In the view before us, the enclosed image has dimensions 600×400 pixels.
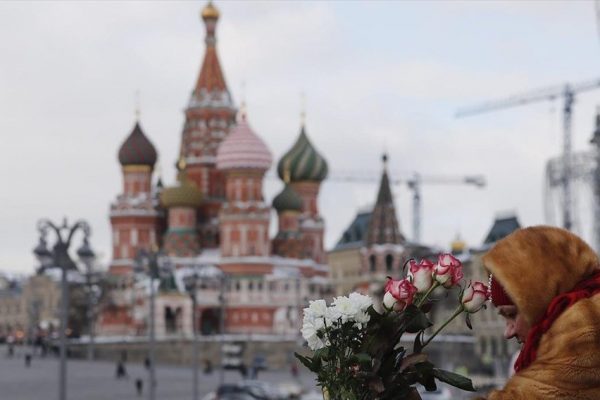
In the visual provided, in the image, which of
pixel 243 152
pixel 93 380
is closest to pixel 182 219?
pixel 243 152

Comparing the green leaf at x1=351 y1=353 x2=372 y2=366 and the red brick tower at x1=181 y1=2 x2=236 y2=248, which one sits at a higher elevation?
the red brick tower at x1=181 y1=2 x2=236 y2=248

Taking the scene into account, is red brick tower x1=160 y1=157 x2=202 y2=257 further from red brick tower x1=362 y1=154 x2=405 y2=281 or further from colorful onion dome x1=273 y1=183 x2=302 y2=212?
red brick tower x1=362 y1=154 x2=405 y2=281

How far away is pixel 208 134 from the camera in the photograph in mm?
81812

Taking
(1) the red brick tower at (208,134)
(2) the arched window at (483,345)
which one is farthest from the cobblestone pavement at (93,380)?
(2) the arched window at (483,345)

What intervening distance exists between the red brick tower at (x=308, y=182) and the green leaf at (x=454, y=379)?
79.3 m

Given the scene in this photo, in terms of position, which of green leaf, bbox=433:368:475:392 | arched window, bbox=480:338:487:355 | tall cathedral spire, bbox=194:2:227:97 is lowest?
green leaf, bbox=433:368:475:392

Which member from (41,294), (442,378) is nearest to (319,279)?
(41,294)

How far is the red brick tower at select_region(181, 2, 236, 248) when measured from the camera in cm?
8144

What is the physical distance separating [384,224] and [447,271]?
252 ft

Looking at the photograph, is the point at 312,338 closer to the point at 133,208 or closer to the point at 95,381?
the point at 95,381

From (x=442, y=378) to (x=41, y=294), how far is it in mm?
108048

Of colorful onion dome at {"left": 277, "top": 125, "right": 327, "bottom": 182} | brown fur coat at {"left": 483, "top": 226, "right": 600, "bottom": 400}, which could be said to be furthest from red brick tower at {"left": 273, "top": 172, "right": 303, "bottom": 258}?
brown fur coat at {"left": 483, "top": 226, "right": 600, "bottom": 400}

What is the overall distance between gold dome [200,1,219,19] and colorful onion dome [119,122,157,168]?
8.61m

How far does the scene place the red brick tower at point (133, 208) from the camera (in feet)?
263
